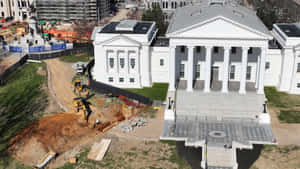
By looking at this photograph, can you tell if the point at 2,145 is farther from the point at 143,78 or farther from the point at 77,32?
the point at 77,32

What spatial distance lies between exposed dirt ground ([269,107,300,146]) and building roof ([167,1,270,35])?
1536 cm

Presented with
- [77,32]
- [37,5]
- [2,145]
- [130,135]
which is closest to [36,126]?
[2,145]

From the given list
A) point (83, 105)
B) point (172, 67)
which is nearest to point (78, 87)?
point (83, 105)

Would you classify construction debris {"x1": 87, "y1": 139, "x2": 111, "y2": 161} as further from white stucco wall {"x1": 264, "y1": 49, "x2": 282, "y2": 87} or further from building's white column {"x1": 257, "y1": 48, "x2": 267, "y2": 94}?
white stucco wall {"x1": 264, "y1": 49, "x2": 282, "y2": 87}

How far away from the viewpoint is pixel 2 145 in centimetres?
6062

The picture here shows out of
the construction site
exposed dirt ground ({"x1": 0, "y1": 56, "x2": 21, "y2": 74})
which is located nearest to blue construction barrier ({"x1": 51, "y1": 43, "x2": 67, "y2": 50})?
exposed dirt ground ({"x1": 0, "y1": 56, "x2": 21, "y2": 74})

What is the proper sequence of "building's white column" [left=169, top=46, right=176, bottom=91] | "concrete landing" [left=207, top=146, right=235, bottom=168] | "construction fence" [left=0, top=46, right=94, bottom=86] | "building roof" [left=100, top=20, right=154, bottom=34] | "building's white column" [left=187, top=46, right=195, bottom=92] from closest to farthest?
1. "concrete landing" [left=207, top=146, right=235, bottom=168]
2. "building's white column" [left=187, top=46, right=195, bottom=92]
3. "building's white column" [left=169, top=46, right=176, bottom=91]
4. "building roof" [left=100, top=20, right=154, bottom=34]
5. "construction fence" [left=0, top=46, right=94, bottom=86]

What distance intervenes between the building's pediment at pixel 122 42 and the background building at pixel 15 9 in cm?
8938

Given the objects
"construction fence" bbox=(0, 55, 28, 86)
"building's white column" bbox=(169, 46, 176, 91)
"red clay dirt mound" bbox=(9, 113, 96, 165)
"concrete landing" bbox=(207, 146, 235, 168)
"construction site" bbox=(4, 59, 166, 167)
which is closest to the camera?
"concrete landing" bbox=(207, 146, 235, 168)

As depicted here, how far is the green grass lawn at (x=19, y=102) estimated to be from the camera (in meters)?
63.6

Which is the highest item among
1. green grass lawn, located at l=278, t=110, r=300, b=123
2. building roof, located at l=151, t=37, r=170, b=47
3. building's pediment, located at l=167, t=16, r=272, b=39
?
building's pediment, located at l=167, t=16, r=272, b=39

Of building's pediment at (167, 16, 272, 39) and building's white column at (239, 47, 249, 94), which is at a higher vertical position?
building's pediment at (167, 16, 272, 39)

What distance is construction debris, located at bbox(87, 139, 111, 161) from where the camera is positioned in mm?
56719

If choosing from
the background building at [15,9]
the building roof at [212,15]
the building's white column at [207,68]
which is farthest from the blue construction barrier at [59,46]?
the background building at [15,9]
